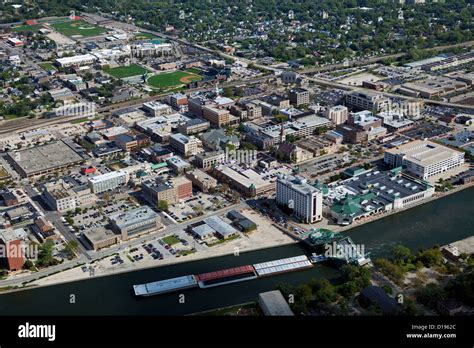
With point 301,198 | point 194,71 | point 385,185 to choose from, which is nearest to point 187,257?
point 301,198

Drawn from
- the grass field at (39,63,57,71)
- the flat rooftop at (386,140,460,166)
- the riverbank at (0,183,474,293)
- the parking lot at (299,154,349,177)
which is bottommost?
the riverbank at (0,183,474,293)

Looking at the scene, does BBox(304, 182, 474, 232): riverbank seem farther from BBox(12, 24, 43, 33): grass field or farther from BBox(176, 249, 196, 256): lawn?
BBox(12, 24, 43, 33): grass field

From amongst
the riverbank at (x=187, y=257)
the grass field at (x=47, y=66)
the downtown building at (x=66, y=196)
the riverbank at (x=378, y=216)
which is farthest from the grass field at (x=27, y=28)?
the riverbank at (x=378, y=216)

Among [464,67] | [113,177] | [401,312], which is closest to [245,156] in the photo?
[113,177]

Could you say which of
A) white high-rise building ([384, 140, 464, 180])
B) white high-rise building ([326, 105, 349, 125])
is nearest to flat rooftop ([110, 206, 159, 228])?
white high-rise building ([384, 140, 464, 180])

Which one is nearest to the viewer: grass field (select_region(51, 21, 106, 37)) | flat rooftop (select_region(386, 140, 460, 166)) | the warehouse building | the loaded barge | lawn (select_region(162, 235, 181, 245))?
the loaded barge

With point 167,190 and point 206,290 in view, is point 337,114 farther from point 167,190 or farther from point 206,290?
point 206,290

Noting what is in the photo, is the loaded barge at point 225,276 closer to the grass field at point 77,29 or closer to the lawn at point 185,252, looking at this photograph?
the lawn at point 185,252
